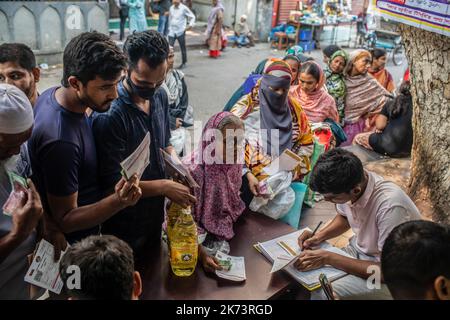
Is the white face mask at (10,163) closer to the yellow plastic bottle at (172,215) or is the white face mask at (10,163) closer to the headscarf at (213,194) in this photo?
the yellow plastic bottle at (172,215)

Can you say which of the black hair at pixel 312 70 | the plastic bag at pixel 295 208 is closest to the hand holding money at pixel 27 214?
the plastic bag at pixel 295 208

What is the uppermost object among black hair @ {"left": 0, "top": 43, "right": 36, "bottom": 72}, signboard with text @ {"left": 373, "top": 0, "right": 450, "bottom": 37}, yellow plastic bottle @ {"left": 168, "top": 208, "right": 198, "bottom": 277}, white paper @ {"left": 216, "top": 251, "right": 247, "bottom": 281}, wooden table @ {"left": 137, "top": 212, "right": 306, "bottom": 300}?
signboard with text @ {"left": 373, "top": 0, "right": 450, "bottom": 37}

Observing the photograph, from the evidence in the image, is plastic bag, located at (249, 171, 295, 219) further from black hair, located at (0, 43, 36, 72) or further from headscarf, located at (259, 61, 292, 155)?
black hair, located at (0, 43, 36, 72)

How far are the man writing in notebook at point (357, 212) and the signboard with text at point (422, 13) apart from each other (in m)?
1.01

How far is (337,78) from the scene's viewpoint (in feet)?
15.3

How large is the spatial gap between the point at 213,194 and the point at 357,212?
2.67 feet

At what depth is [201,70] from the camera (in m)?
8.52

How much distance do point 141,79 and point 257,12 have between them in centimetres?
1016

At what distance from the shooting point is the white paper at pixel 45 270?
153 cm

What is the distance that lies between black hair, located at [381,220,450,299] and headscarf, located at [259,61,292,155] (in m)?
1.81

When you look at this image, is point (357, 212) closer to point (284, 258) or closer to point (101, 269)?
point (284, 258)

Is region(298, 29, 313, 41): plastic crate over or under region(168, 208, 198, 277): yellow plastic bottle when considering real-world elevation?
over

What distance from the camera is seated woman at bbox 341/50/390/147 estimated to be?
466cm

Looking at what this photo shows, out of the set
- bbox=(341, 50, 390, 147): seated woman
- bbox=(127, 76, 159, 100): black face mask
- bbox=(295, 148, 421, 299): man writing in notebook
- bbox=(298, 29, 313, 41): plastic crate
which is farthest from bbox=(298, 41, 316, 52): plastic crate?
bbox=(127, 76, 159, 100): black face mask
